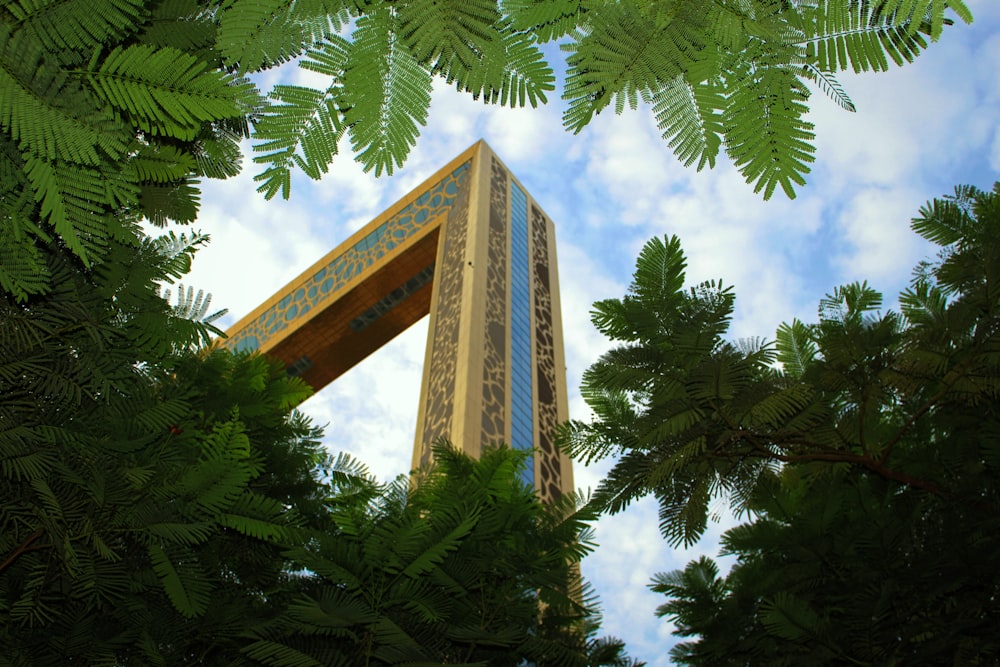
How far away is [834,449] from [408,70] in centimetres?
252

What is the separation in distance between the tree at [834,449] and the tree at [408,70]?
171 centimetres

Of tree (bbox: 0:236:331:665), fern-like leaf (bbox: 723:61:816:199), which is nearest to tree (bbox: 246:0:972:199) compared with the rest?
fern-like leaf (bbox: 723:61:816:199)

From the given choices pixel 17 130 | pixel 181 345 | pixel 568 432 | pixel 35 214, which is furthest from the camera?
pixel 568 432

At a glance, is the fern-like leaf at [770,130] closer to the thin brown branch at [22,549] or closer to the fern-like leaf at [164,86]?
the fern-like leaf at [164,86]

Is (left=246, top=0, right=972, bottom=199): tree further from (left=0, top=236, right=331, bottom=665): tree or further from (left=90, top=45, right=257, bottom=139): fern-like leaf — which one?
(left=0, top=236, right=331, bottom=665): tree

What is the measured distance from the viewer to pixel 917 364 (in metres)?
2.81

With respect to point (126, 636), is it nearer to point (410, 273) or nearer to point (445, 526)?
point (445, 526)

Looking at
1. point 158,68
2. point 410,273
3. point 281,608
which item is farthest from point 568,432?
point 410,273

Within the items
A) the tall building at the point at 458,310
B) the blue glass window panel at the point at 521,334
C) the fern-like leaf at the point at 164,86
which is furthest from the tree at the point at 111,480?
the blue glass window panel at the point at 521,334

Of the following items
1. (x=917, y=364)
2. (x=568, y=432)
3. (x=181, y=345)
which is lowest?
(x=181, y=345)

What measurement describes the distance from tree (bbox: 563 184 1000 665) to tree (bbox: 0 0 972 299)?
171cm

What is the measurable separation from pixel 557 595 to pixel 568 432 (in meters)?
0.65

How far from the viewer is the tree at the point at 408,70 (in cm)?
79

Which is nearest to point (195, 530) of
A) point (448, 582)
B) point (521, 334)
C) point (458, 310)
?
point (448, 582)
